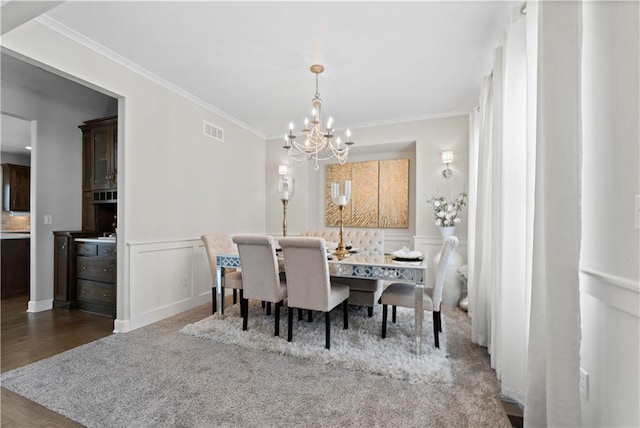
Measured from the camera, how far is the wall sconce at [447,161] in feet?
13.9

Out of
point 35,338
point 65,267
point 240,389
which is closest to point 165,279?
point 35,338

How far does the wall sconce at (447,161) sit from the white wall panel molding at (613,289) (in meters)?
3.08

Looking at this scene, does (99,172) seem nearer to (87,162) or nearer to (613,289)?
(87,162)

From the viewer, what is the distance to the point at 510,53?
203 cm

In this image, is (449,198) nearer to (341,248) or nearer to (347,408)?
(341,248)

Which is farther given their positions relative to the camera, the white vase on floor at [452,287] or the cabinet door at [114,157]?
the white vase on floor at [452,287]

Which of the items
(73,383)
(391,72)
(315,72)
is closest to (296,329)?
(73,383)

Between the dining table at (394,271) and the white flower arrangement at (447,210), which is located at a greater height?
the white flower arrangement at (447,210)

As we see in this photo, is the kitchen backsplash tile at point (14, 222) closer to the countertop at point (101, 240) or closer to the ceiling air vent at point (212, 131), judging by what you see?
the countertop at point (101, 240)

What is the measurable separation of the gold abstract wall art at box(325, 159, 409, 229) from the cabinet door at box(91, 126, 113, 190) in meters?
3.45

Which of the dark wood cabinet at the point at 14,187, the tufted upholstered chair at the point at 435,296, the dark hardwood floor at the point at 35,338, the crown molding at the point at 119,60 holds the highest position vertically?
the crown molding at the point at 119,60

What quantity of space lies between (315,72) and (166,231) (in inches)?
97.0

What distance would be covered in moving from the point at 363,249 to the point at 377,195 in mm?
1484

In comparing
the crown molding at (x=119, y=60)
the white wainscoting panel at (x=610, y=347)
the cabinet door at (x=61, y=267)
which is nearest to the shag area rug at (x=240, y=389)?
the white wainscoting panel at (x=610, y=347)
